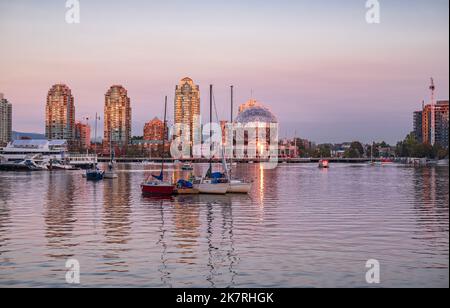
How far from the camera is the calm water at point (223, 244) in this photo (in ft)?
75.2

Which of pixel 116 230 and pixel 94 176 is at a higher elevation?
pixel 94 176

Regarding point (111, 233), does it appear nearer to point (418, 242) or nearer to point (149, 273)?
point (149, 273)

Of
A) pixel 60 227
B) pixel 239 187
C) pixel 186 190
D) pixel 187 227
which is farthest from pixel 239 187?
pixel 60 227

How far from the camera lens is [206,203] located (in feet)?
172

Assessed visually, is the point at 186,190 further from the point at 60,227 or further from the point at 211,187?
the point at 60,227

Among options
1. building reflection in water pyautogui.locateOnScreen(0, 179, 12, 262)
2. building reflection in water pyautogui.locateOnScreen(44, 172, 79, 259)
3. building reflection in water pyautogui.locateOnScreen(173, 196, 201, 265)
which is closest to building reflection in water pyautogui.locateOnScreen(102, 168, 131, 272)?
building reflection in water pyautogui.locateOnScreen(44, 172, 79, 259)

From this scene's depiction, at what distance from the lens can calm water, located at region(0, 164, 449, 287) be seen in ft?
75.2

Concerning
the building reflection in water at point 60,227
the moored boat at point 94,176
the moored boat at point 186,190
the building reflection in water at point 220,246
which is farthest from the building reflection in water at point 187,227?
the moored boat at point 94,176

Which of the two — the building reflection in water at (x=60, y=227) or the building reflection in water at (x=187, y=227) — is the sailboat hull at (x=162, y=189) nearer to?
the building reflection in water at (x=187, y=227)

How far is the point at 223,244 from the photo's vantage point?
30.3 metres

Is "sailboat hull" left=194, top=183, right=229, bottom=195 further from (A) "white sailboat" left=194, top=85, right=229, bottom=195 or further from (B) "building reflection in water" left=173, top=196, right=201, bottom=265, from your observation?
(B) "building reflection in water" left=173, top=196, right=201, bottom=265
